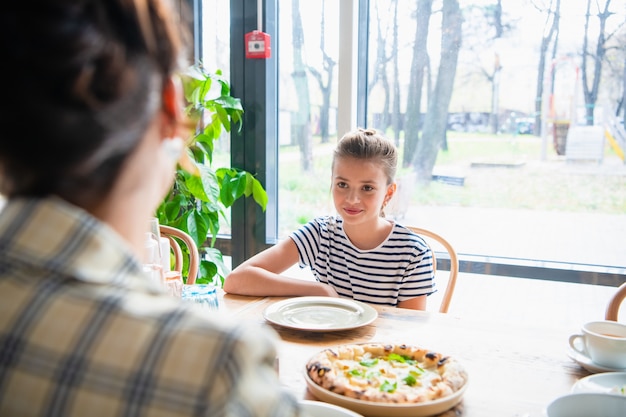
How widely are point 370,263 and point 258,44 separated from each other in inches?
55.2

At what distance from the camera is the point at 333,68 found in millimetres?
2996

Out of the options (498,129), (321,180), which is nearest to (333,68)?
(321,180)

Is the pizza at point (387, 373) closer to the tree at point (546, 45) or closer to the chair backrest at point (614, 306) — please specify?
the chair backrest at point (614, 306)

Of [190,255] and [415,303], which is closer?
[415,303]

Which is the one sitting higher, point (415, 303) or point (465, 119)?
point (465, 119)

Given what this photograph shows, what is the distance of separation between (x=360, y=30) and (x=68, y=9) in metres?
2.56

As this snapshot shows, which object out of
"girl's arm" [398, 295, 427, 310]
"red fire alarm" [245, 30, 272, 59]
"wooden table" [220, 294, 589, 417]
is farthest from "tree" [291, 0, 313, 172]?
"wooden table" [220, 294, 589, 417]

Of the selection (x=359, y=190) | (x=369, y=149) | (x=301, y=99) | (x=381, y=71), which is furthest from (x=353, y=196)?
(x=301, y=99)

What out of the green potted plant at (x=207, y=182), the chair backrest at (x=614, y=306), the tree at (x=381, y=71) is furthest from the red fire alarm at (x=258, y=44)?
the chair backrest at (x=614, y=306)

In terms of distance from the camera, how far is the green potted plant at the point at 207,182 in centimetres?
281

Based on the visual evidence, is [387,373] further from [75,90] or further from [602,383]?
[75,90]

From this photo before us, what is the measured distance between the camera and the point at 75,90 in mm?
491

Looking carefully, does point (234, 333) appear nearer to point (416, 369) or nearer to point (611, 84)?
point (416, 369)

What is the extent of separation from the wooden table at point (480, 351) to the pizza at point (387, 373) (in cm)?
5
